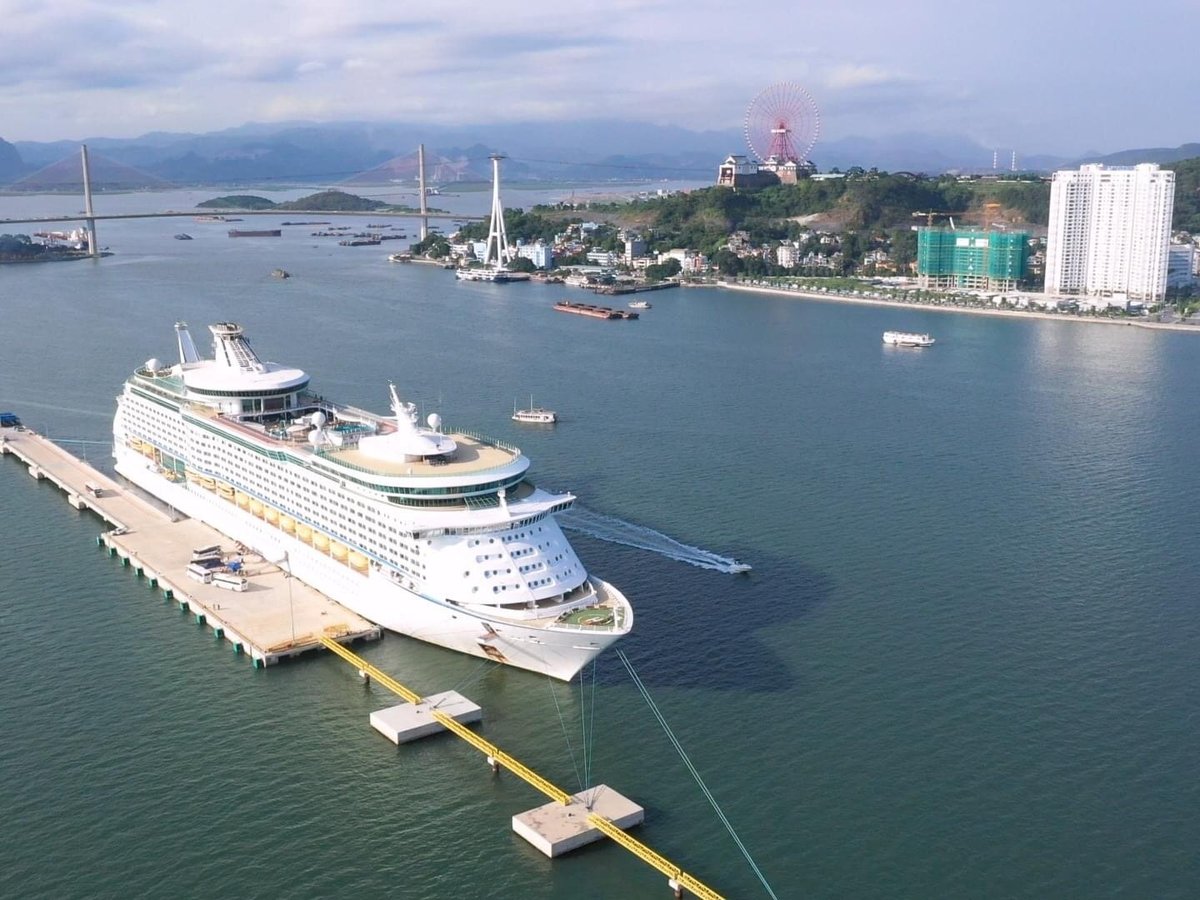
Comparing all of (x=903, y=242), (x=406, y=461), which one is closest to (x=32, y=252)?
(x=903, y=242)

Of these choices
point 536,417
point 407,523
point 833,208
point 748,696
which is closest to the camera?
point 748,696

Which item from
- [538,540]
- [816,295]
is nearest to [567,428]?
[538,540]

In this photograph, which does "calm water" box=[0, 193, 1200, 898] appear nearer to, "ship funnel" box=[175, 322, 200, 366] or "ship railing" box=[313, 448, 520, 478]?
"ship railing" box=[313, 448, 520, 478]

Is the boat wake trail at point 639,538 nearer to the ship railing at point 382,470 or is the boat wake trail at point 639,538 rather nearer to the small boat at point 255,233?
the ship railing at point 382,470

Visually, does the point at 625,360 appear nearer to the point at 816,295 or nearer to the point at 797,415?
the point at 797,415

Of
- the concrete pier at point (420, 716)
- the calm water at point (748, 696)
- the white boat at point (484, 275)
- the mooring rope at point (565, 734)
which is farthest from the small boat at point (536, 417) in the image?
the white boat at point (484, 275)

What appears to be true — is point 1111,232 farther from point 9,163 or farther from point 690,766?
point 9,163

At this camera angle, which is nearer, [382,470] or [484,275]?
[382,470]
